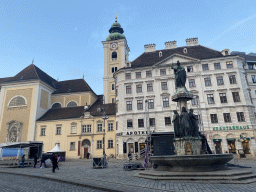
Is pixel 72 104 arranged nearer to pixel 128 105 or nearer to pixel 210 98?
pixel 128 105

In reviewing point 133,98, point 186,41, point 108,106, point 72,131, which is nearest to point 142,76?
point 133,98

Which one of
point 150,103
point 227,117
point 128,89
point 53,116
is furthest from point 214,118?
point 53,116

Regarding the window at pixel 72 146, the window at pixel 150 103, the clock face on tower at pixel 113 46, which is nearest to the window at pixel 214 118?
the window at pixel 150 103

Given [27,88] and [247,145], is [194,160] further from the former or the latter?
[27,88]

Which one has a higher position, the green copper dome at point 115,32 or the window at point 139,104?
the green copper dome at point 115,32

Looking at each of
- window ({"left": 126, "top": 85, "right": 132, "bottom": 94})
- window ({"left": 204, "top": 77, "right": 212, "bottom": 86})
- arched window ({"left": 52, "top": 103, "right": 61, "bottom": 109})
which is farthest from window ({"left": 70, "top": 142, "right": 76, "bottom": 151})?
window ({"left": 204, "top": 77, "right": 212, "bottom": 86})

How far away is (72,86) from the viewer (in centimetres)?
4769

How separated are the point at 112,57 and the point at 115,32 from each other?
867 centimetres

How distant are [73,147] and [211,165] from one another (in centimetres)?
3103

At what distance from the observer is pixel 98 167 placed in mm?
17750

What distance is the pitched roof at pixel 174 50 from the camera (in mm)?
35062

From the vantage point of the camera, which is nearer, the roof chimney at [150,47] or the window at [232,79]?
the window at [232,79]

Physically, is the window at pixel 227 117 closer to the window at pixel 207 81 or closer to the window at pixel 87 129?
the window at pixel 207 81

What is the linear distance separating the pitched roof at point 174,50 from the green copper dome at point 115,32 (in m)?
12.3
